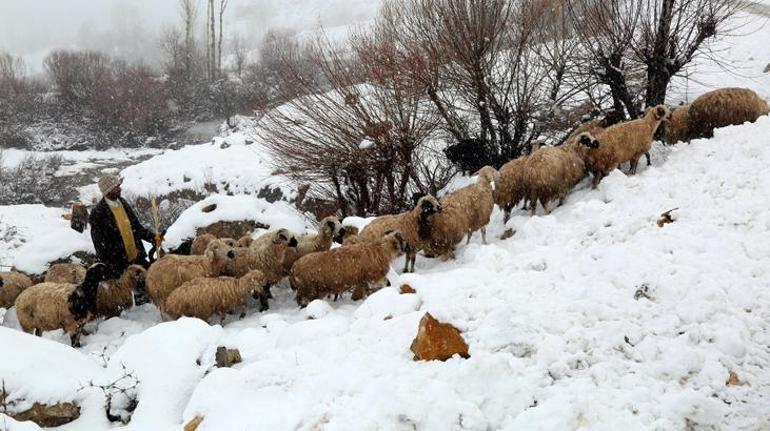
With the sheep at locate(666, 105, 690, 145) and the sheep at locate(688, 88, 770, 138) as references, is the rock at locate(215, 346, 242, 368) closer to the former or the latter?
the sheep at locate(666, 105, 690, 145)

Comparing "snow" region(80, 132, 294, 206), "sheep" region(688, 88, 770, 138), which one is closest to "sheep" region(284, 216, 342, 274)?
"sheep" region(688, 88, 770, 138)

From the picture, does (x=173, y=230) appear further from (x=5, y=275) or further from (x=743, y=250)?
(x=743, y=250)

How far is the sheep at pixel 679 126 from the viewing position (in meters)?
8.55

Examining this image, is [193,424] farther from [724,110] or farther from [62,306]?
[724,110]

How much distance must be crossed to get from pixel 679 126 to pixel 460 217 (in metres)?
4.30

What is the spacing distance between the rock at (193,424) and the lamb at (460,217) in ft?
12.7

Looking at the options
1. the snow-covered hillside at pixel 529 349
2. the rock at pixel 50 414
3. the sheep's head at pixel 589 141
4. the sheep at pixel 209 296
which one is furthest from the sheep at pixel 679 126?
the rock at pixel 50 414

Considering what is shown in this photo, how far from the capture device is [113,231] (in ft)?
25.4

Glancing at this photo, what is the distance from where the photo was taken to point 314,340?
195 inches

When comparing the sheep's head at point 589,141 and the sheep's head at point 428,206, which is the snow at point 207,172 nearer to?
the sheep's head at point 428,206

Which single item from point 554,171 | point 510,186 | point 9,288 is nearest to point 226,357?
point 510,186

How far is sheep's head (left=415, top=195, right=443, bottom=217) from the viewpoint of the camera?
7.04m

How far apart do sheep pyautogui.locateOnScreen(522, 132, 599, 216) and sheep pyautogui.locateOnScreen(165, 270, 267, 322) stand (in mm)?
4098

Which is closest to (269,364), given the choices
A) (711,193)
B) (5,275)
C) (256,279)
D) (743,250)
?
(256,279)
